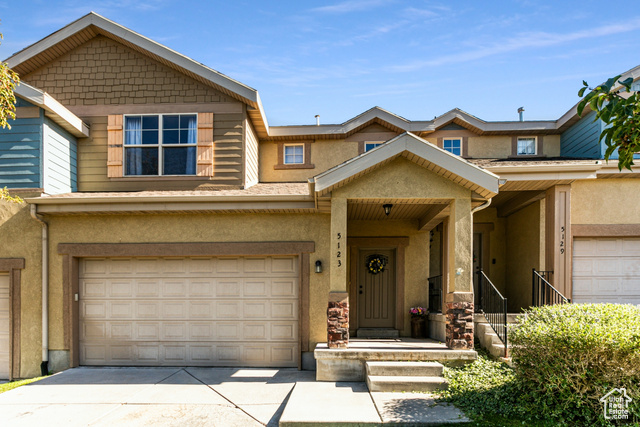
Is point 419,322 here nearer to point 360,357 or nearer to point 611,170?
point 360,357

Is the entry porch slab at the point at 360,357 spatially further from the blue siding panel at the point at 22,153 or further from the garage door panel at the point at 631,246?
the blue siding panel at the point at 22,153

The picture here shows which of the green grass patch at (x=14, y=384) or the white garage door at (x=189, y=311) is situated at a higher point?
the white garage door at (x=189, y=311)

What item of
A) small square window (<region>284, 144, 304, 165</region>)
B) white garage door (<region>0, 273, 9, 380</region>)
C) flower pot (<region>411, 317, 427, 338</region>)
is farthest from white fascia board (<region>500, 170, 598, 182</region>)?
white garage door (<region>0, 273, 9, 380</region>)

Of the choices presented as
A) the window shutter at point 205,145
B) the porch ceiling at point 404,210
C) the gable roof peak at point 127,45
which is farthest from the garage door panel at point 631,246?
the window shutter at point 205,145

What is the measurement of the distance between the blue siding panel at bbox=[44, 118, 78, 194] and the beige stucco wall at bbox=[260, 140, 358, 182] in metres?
4.54

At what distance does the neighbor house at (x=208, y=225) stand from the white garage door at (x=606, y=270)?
3cm

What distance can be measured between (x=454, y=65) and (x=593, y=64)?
2.99 m

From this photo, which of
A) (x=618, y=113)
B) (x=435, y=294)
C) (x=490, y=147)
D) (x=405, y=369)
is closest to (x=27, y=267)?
(x=405, y=369)

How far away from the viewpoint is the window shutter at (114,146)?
10.0 m

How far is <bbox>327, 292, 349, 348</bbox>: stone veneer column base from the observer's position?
778 centimetres

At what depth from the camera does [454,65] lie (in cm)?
1103

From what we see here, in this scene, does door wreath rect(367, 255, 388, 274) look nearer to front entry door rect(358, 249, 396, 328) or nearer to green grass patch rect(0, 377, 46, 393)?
front entry door rect(358, 249, 396, 328)

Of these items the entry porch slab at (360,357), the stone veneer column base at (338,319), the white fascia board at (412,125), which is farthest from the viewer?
the white fascia board at (412,125)

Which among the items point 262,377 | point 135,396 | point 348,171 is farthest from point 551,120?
point 135,396
